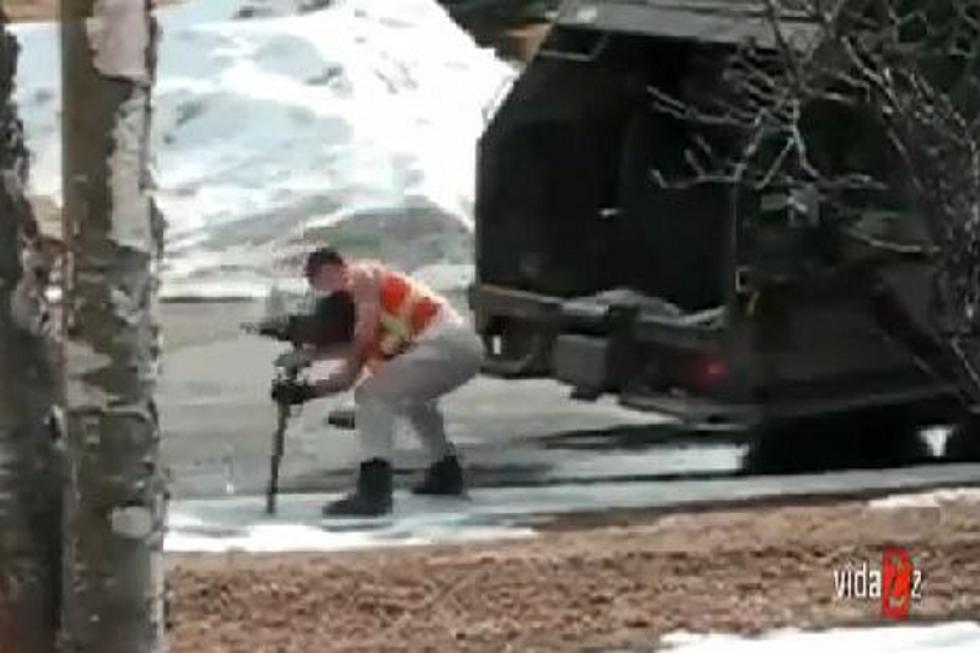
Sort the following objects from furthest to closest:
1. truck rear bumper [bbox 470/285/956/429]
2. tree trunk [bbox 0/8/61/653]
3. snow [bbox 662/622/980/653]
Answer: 1. truck rear bumper [bbox 470/285/956/429]
2. snow [bbox 662/622/980/653]
3. tree trunk [bbox 0/8/61/653]

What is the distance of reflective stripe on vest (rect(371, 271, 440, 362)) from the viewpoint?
34.2 feet

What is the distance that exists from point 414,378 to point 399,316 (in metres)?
0.26

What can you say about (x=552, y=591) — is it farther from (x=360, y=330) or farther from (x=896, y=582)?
(x=360, y=330)

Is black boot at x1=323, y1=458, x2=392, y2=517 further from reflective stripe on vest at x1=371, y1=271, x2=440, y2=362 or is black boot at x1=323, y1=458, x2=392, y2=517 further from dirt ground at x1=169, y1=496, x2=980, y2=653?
dirt ground at x1=169, y1=496, x2=980, y2=653

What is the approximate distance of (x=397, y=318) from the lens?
1046cm

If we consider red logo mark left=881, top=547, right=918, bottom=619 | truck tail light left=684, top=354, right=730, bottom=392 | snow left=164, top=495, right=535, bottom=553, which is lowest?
snow left=164, top=495, right=535, bottom=553

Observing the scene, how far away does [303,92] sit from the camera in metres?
27.7

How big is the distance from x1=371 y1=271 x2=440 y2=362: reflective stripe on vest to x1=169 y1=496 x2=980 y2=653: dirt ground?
153cm

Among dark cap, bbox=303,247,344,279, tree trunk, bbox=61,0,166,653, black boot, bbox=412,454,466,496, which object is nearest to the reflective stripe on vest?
dark cap, bbox=303,247,344,279

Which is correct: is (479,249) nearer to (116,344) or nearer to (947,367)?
(947,367)

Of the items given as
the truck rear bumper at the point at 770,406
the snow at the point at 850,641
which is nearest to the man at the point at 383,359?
the truck rear bumper at the point at 770,406

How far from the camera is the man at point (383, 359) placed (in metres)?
10.3

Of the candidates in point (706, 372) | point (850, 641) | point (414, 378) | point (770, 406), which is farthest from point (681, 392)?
point (850, 641)

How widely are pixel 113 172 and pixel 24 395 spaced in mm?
887
